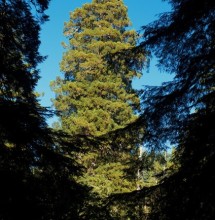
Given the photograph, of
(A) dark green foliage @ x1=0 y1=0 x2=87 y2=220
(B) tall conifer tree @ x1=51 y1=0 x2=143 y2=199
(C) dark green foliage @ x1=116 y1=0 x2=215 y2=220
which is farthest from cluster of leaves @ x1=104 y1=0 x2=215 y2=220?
(B) tall conifer tree @ x1=51 y1=0 x2=143 y2=199

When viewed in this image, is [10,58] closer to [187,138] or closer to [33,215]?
[33,215]

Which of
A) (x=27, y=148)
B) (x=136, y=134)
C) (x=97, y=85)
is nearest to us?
(x=27, y=148)

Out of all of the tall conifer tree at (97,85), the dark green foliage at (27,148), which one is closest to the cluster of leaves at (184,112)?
the dark green foliage at (27,148)

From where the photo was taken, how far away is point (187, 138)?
18.9ft

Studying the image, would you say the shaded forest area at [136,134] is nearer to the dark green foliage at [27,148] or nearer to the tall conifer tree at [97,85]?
the dark green foliage at [27,148]

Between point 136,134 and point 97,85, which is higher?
point 97,85

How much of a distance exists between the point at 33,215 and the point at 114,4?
58.3ft

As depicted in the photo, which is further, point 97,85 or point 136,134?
point 97,85

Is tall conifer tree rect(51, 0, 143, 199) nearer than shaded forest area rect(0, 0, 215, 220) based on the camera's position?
No

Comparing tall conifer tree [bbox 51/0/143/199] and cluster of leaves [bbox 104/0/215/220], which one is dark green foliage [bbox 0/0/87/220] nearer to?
cluster of leaves [bbox 104/0/215/220]

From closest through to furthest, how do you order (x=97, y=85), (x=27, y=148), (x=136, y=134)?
(x=27, y=148)
(x=136, y=134)
(x=97, y=85)

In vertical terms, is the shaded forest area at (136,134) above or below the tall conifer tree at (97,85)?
below

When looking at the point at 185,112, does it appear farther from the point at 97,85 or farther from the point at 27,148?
the point at 97,85

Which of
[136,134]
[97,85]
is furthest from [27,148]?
[97,85]
